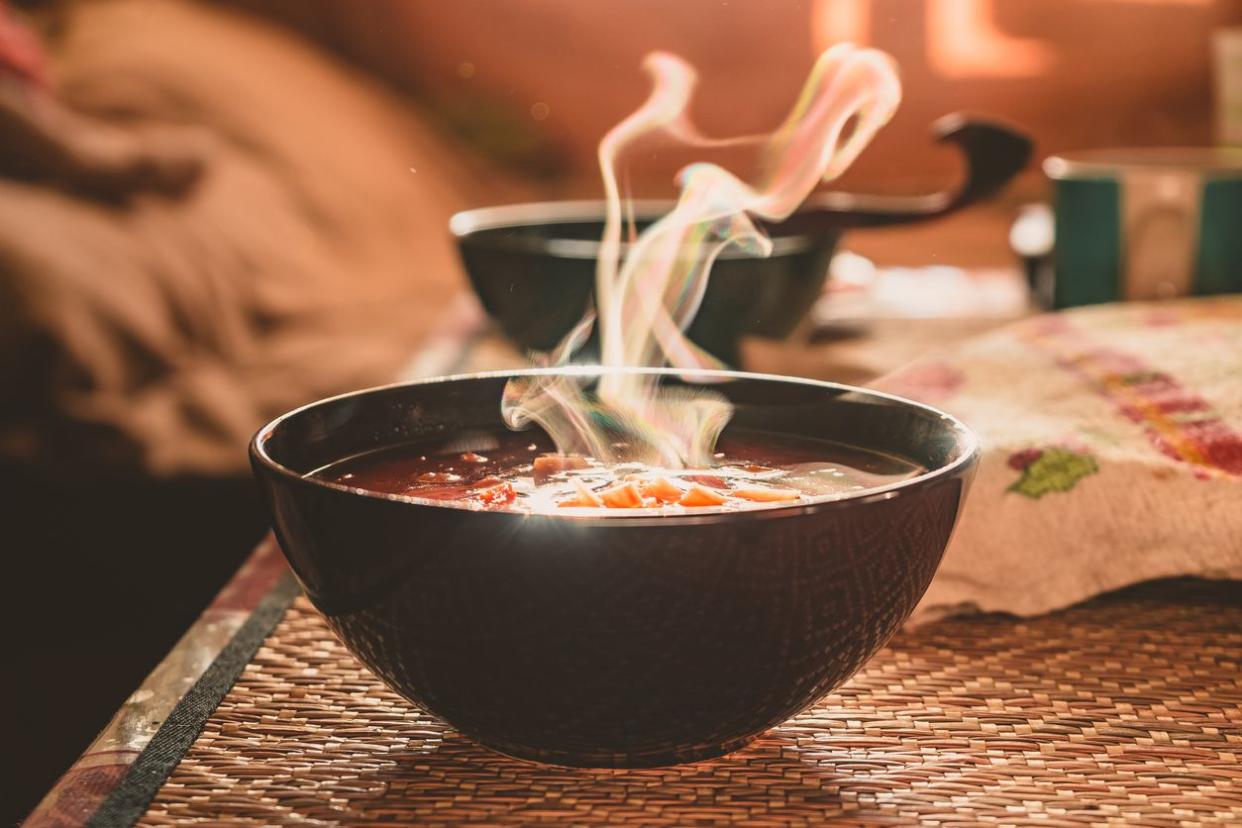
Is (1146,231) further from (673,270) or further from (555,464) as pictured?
(555,464)

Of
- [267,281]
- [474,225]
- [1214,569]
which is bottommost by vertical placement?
[267,281]

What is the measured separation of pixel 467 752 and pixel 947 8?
4312 millimetres

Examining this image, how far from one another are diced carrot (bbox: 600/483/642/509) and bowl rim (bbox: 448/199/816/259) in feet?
2.03

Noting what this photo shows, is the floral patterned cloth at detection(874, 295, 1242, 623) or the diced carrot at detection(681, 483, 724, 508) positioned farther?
the floral patterned cloth at detection(874, 295, 1242, 623)

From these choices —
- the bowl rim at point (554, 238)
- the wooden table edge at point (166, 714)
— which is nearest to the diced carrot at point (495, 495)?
the wooden table edge at point (166, 714)

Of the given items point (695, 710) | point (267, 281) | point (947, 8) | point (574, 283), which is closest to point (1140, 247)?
point (574, 283)

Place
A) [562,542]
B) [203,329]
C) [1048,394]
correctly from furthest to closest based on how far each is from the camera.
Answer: [203,329] < [1048,394] < [562,542]

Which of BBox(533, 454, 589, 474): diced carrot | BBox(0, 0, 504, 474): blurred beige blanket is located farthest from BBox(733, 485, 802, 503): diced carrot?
BBox(0, 0, 504, 474): blurred beige blanket

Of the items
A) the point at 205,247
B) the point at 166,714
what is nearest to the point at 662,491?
the point at 166,714

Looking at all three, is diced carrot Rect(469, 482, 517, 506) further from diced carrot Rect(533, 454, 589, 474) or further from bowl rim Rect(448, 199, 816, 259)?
bowl rim Rect(448, 199, 816, 259)

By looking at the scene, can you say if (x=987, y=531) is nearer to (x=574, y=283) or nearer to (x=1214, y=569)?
(x=1214, y=569)

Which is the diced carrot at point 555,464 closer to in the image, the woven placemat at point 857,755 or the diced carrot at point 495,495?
the diced carrot at point 495,495

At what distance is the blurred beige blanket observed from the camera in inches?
98.1

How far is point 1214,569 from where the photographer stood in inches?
35.6
